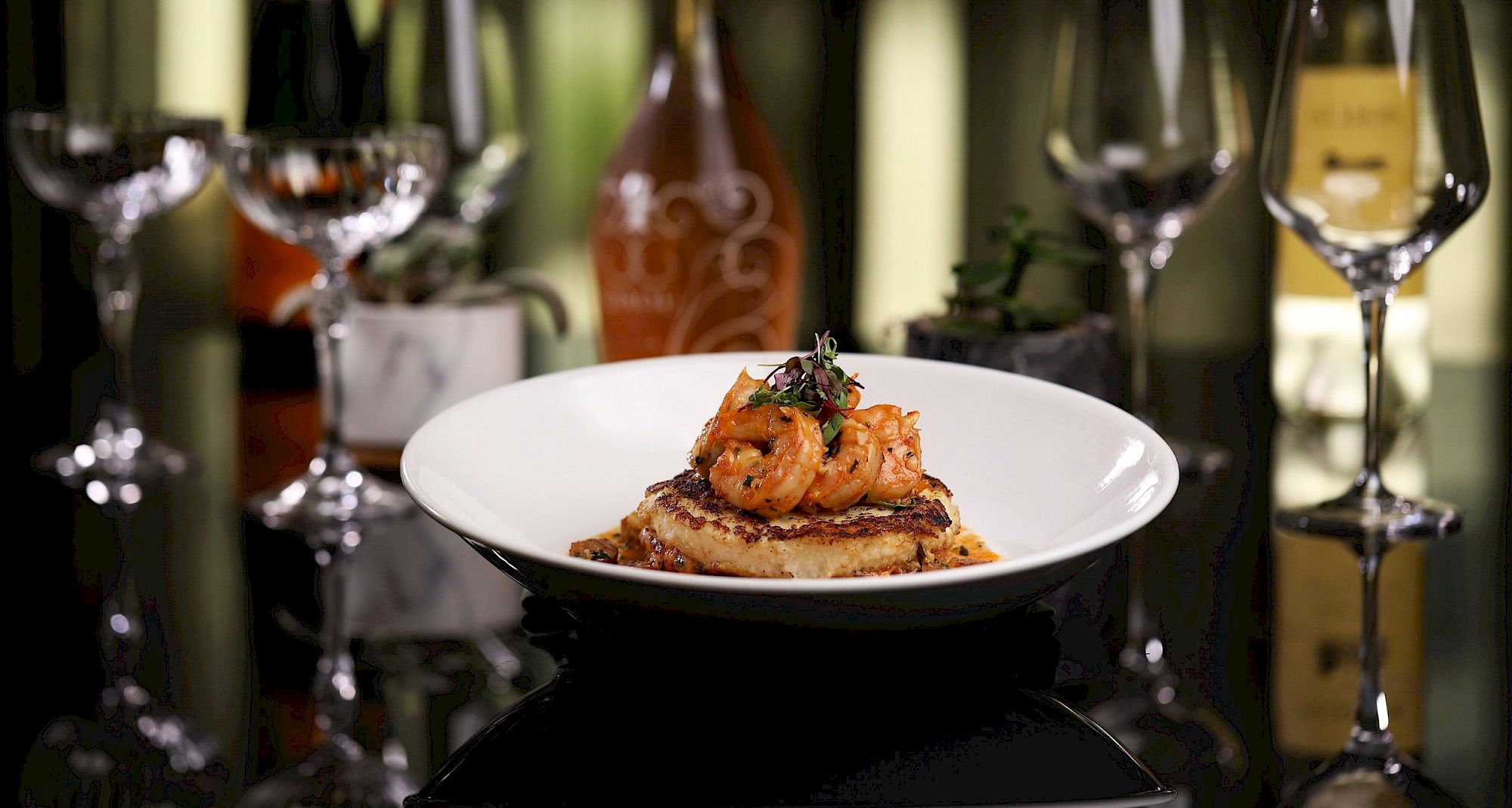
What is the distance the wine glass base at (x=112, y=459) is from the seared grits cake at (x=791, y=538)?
501 mm

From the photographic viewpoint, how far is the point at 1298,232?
0.85m

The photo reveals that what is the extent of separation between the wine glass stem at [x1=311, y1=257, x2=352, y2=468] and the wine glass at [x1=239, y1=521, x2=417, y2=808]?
20 centimetres

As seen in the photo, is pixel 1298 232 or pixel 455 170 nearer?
pixel 1298 232

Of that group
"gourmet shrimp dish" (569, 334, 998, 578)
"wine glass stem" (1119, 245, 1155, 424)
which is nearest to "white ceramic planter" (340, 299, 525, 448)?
"gourmet shrimp dish" (569, 334, 998, 578)

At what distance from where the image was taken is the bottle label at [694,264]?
1.06 m

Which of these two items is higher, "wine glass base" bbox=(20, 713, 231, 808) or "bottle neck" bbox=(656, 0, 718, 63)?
"bottle neck" bbox=(656, 0, 718, 63)

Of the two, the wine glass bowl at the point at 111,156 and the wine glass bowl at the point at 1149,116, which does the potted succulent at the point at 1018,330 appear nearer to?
the wine glass bowl at the point at 1149,116

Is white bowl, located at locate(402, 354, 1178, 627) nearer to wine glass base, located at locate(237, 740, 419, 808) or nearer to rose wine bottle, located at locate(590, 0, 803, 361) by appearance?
wine glass base, located at locate(237, 740, 419, 808)

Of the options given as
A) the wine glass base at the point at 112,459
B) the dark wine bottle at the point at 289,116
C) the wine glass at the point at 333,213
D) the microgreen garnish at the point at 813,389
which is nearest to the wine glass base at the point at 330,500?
the wine glass at the point at 333,213

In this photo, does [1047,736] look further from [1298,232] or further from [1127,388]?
[1127,388]

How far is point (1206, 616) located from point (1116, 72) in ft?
1.54

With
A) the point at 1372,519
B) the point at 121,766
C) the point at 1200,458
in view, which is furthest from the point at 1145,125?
the point at 121,766

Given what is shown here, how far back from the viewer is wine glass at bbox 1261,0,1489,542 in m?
0.80

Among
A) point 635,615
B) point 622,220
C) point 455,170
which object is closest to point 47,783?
point 635,615
